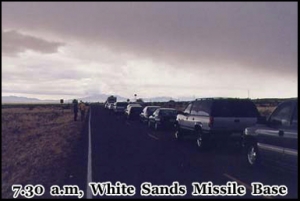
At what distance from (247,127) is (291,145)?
3.32 metres

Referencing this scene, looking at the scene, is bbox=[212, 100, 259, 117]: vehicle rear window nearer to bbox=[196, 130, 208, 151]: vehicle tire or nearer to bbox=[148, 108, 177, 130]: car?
bbox=[196, 130, 208, 151]: vehicle tire

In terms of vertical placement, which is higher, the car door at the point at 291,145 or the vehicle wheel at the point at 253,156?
the car door at the point at 291,145

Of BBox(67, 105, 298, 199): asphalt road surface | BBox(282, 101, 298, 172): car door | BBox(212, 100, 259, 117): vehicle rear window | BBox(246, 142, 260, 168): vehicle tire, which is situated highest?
BBox(212, 100, 259, 117): vehicle rear window

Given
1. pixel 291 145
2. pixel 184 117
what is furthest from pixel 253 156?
pixel 184 117

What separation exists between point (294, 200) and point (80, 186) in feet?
14.3

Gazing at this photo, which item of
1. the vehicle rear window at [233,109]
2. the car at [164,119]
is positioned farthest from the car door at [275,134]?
the car at [164,119]

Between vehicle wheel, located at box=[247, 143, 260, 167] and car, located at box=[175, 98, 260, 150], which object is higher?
car, located at box=[175, 98, 260, 150]

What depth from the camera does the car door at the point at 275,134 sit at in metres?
10.3

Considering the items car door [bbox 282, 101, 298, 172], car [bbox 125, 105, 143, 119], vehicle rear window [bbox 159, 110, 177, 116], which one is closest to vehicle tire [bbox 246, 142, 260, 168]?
car door [bbox 282, 101, 298, 172]

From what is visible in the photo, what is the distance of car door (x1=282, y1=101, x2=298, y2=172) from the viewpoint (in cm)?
955

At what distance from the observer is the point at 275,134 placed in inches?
418

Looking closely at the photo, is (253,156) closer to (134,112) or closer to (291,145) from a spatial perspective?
(291,145)

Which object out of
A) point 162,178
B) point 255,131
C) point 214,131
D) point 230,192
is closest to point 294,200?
point 230,192

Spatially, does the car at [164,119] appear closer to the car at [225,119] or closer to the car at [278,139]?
the car at [225,119]
